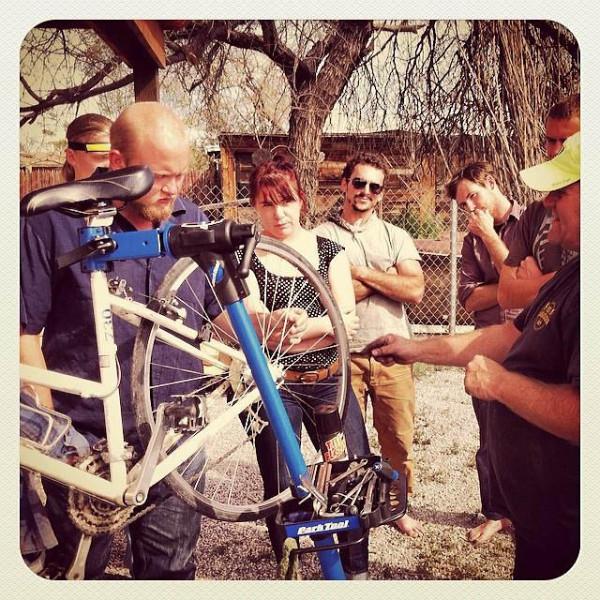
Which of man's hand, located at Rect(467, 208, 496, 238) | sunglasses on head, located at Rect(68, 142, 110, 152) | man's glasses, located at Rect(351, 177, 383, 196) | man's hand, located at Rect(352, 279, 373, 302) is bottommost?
man's hand, located at Rect(352, 279, 373, 302)

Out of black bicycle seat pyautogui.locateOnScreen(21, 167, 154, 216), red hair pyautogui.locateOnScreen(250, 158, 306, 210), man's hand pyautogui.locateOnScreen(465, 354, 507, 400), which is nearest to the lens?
black bicycle seat pyautogui.locateOnScreen(21, 167, 154, 216)

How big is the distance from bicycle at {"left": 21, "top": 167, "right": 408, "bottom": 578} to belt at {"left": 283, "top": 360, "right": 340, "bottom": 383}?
32 mm

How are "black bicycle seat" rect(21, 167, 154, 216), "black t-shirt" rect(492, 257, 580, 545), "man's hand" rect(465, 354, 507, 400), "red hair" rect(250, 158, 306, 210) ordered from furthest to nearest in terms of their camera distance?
"red hair" rect(250, 158, 306, 210) → "man's hand" rect(465, 354, 507, 400) → "black t-shirt" rect(492, 257, 580, 545) → "black bicycle seat" rect(21, 167, 154, 216)

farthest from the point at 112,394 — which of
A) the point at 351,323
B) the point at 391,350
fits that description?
the point at 391,350

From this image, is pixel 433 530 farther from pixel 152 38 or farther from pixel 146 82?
pixel 152 38

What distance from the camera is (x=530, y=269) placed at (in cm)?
254

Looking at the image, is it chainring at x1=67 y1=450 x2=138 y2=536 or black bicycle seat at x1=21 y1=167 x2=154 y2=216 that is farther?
chainring at x1=67 y1=450 x2=138 y2=536

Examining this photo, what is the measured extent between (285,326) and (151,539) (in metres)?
0.86

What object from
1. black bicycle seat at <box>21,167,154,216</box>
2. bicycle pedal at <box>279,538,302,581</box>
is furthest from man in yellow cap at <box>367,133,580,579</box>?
black bicycle seat at <box>21,167,154,216</box>

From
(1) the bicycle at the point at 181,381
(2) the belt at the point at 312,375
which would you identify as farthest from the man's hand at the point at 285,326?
(2) the belt at the point at 312,375

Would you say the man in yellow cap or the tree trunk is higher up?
the tree trunk

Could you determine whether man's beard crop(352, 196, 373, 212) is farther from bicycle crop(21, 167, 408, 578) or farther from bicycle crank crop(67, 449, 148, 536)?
bicycle crank crop(67, 449, 148, 536)

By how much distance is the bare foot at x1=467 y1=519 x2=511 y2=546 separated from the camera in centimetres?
262

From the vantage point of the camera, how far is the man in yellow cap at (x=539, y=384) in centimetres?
234
